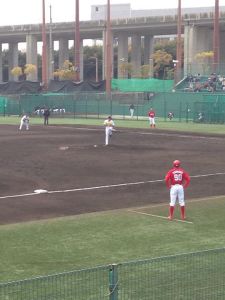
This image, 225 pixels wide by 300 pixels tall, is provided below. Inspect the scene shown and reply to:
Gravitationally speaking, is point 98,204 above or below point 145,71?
below

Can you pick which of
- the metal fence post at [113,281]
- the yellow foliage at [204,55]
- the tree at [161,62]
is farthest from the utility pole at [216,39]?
the metal fence post at [113,281]

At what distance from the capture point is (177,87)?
82.7m

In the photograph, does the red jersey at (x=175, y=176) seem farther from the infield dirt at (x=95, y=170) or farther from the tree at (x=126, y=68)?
the tree at (x=126, y=68)

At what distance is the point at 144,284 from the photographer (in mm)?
11773

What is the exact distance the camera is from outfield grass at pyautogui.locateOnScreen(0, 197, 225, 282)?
13.8 metres

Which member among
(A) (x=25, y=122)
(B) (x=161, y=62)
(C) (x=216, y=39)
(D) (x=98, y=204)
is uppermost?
(C) (x=216, y=39)

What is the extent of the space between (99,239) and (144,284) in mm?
4268

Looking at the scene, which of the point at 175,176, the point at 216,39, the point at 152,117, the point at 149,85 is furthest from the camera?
the point at 149,85

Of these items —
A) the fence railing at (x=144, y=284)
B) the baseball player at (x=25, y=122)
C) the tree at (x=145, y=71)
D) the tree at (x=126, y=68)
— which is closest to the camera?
the fence railing at (x=144, y=284)

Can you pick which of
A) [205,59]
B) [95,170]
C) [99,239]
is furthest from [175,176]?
[205,59]

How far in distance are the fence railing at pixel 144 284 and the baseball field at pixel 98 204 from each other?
5.46 feet

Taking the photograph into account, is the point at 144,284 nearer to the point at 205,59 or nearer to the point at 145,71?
the point at 205,59

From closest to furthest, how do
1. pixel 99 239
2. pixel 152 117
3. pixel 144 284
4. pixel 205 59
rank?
pixel 144 284 < pixel 99 239 < pixel 152 117 < pixel 205 59

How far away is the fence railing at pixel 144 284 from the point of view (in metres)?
10.3
